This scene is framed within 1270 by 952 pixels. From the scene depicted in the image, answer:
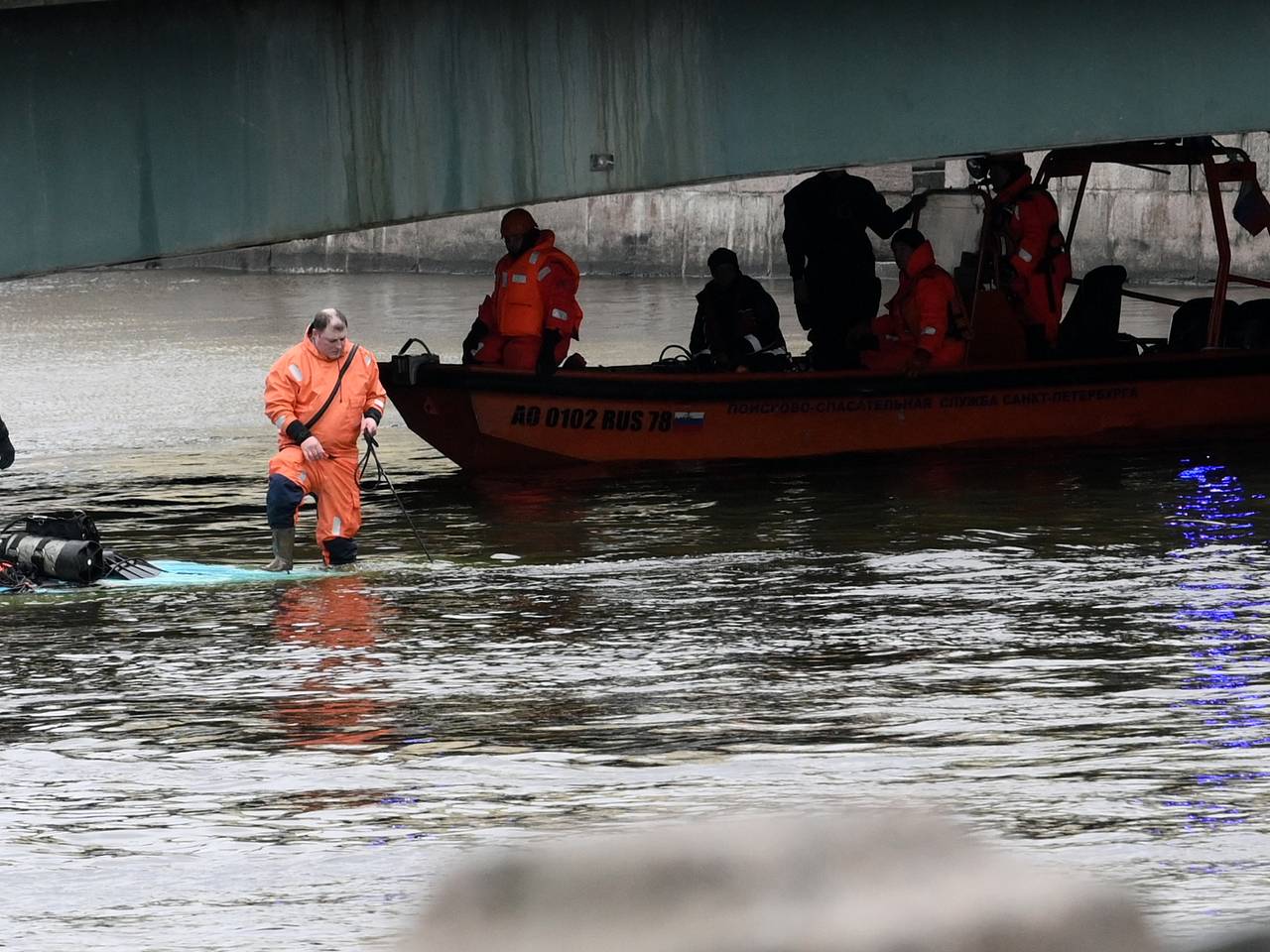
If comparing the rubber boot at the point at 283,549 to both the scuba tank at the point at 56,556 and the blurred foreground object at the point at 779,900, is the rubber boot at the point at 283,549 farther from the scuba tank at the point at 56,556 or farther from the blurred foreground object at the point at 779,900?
the blurred foreground object at the point at 779,900

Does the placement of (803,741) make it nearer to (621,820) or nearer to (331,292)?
(621,820)

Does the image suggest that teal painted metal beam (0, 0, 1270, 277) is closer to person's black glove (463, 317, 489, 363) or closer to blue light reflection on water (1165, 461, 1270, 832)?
blue light reflection on water (1165, 461, 1270, 832)

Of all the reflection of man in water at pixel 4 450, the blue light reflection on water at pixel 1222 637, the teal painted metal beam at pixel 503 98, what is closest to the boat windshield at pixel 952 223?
the blue light reflection on water at pixel 1222 637

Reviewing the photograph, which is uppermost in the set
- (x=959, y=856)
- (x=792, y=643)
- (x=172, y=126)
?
(x=172, y=126)

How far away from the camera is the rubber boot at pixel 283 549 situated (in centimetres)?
1274

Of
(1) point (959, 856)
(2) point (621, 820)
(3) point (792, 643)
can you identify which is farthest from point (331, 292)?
(1) point (959, 856)

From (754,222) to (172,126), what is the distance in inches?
1068

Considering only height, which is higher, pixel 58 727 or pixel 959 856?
pixel 959 856

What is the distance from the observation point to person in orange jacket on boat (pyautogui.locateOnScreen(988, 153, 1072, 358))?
1812cm

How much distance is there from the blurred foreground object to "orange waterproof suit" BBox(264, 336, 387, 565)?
443 inches

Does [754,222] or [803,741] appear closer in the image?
[803,741]

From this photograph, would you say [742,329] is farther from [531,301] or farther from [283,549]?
[283,549]

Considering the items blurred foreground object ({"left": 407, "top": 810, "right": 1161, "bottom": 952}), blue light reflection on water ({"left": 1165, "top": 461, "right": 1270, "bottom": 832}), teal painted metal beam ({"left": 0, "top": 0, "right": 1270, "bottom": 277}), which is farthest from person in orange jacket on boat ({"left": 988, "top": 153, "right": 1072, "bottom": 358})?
blurred foreground object ({"left": 407, "top": 810, "right": 1161, "bottom": 952})

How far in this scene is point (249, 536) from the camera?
15.2m
